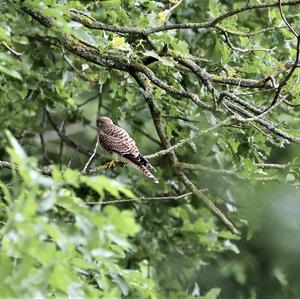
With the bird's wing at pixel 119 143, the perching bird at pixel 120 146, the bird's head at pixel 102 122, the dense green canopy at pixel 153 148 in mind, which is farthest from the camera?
the bird's head at pixel 102 122

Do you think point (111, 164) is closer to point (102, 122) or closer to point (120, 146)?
point (120, 146)

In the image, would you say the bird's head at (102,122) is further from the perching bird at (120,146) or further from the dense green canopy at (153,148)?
the dense green canopy at (153,148)

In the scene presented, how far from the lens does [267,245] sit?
5.99m

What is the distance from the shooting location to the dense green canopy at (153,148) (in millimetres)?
2975

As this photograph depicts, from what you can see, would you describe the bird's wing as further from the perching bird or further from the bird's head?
the bird's head

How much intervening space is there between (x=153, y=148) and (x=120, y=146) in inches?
58.6

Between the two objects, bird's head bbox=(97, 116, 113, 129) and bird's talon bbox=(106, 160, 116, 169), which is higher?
bird's talon bbox=(106, 160, 116, 169)

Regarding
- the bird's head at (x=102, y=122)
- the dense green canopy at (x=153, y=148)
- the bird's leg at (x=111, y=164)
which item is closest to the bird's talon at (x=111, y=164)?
the bird's leg at (x=111, y=164)

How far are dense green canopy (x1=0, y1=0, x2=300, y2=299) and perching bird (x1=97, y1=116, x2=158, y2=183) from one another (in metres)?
0.16

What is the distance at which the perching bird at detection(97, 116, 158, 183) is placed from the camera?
5.72 meters

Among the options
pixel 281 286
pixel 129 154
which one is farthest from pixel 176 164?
pixel 281 286

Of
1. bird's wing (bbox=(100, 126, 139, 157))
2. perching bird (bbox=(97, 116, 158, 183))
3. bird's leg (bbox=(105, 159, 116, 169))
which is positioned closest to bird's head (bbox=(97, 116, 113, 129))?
perching bird (bbox=(97, 116, 158, 183))

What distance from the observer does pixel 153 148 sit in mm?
7551

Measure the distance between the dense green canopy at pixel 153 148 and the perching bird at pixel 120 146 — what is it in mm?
162
